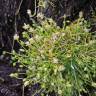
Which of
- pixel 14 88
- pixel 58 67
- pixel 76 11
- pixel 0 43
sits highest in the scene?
pixel 76 11

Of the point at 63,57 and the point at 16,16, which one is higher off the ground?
the point at 16,16

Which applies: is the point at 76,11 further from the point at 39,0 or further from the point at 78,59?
the point at 78,59

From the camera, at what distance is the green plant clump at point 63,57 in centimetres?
174

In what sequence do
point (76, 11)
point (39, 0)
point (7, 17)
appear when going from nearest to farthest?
point (39, 0), point (76, 11), point (7, 17)

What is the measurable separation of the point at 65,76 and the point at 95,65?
18 cm

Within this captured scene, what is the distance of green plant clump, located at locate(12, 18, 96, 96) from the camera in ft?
5.72

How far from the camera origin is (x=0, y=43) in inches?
95.5

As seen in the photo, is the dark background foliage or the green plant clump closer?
the green plant clump

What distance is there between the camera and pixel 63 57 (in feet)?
5.76

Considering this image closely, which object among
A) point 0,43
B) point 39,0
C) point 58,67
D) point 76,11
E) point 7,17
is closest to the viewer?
point 58,67

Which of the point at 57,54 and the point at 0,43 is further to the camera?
the point at 0,43

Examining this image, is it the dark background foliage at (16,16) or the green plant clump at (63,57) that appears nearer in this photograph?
the green plant clump at (63,57)

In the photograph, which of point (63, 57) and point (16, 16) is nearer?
point (63, 57)

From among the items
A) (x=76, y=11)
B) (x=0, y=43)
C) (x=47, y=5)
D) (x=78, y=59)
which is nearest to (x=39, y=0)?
(x=47, y=5)
